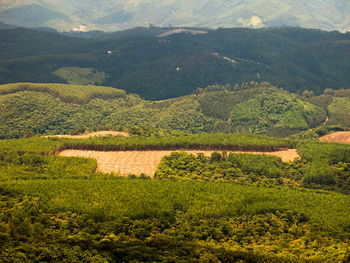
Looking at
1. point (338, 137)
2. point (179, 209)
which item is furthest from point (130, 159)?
point (338, 137)

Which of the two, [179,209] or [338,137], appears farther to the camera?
[338,137]

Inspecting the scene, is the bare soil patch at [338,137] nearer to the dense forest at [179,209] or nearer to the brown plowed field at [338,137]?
the brown plowed field at [338,137]

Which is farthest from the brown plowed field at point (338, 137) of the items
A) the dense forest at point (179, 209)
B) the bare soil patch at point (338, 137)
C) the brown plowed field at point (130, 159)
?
the dense forest at point (179, 209)

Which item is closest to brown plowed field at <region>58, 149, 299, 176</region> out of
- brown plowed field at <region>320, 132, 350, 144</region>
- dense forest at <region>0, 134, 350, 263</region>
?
dense forest at <region>0, 134, 350, 263</region>

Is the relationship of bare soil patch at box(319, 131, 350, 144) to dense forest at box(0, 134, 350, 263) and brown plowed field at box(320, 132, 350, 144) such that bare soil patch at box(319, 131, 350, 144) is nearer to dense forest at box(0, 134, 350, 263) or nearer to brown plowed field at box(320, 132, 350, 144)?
brown plowed field at box(320, 132, 350, 144)

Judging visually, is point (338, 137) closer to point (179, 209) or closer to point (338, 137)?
point (338, 137)

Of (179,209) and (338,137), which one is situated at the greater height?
(338,137)
